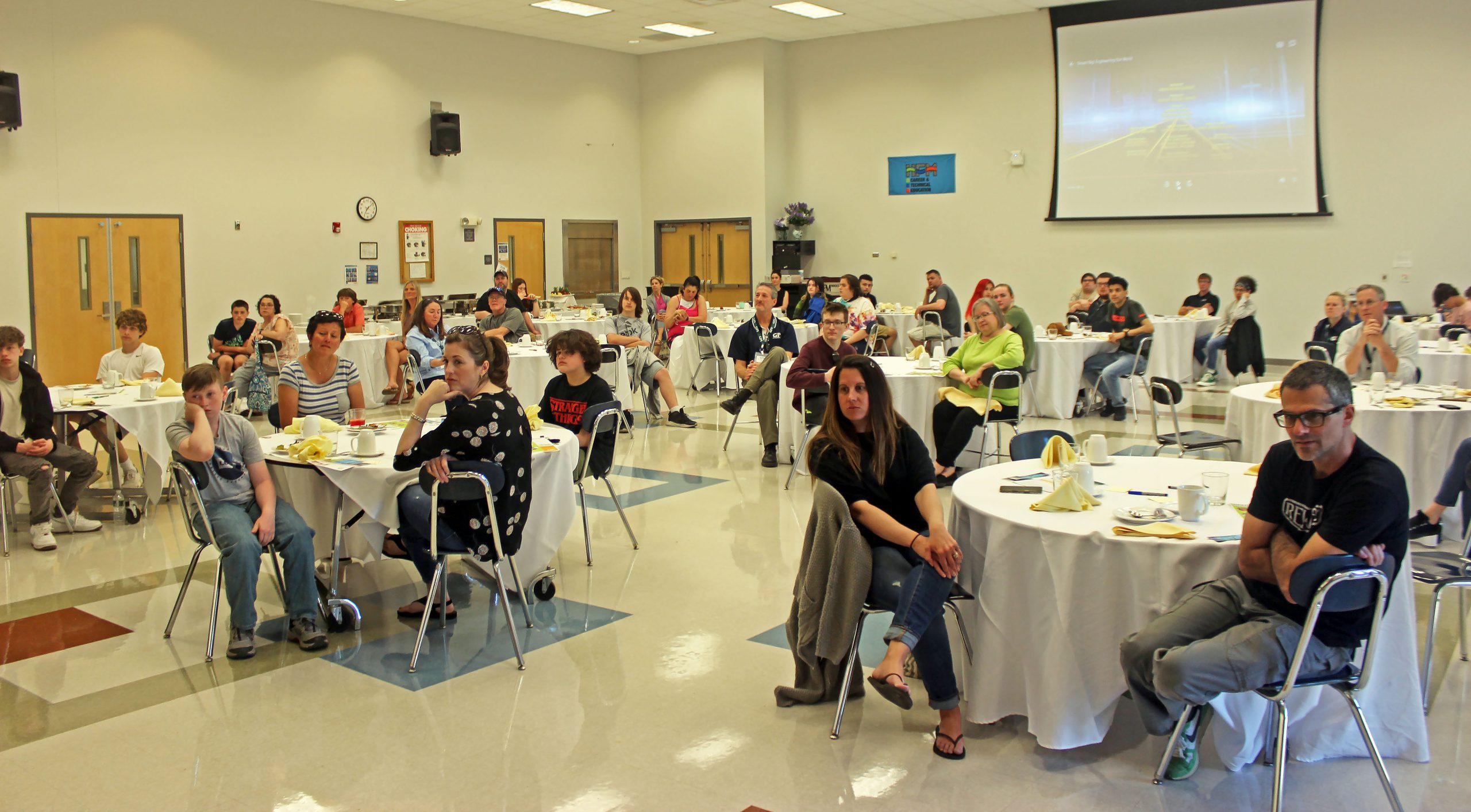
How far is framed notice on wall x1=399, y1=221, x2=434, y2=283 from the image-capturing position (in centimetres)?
1469

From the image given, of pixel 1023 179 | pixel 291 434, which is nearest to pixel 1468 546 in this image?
pixel 291 434

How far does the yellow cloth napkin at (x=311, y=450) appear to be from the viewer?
14.7 ft

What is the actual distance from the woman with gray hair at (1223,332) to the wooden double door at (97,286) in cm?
1129

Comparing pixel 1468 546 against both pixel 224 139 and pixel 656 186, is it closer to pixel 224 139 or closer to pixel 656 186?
pixel 224 139

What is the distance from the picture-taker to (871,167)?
54.5 ft

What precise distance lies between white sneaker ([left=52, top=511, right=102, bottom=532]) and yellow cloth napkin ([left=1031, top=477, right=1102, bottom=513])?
531 cm

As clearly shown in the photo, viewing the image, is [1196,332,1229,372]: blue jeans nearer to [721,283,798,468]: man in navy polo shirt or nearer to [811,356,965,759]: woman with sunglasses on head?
[721,283,798,468]: man in navy polo shirt

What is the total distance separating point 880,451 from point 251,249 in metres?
11.6

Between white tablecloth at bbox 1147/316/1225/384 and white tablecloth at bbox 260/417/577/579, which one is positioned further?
white tablecloth at bbox 1147/316/1225/384

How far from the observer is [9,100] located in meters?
10.7

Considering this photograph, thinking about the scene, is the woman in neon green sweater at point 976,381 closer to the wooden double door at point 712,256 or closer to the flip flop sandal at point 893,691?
the flip flop sandal at point 893,691

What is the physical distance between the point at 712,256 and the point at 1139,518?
1456cm

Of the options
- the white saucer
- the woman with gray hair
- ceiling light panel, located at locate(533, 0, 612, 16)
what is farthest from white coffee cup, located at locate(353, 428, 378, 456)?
ceiling light panel, located at locate(533, 0, 612, 16)

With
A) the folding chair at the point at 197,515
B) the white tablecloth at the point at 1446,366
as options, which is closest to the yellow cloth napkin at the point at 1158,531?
the folding chair at the point at 197,515
